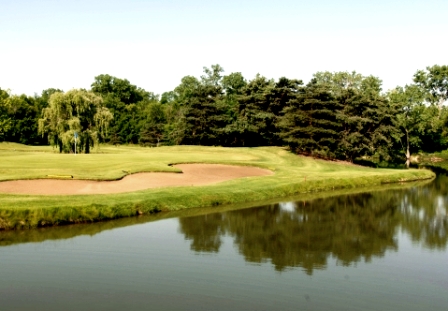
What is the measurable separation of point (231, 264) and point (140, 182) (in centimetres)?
1701

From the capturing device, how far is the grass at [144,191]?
22.7 m

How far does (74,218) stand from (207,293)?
38.0 ft

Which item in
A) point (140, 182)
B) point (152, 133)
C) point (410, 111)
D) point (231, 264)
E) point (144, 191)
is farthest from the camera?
point (152, 133)

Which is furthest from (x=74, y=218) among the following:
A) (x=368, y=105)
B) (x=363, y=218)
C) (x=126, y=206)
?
(x=368, y=105)

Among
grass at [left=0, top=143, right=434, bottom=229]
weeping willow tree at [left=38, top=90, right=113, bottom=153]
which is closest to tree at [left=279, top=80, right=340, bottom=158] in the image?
grass at [left=0, top=143, right=434, bottom=229]

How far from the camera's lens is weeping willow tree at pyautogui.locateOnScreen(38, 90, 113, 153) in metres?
52.5

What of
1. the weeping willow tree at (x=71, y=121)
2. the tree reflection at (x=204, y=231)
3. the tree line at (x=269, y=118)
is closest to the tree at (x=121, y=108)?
the tree line at (x=269, y=118)

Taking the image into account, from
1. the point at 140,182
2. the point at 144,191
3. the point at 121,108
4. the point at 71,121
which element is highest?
the point at 121,108

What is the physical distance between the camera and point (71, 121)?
52312 mm

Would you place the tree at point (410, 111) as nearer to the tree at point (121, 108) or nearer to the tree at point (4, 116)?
the tree at point (121, 108)

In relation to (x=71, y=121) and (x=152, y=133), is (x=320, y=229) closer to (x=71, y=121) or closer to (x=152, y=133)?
(x=71, y=121)

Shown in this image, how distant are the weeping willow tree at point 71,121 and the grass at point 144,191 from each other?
1082 cm

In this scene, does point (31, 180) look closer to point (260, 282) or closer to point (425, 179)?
point (260, 282)

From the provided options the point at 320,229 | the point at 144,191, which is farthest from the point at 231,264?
the point at 144,191
